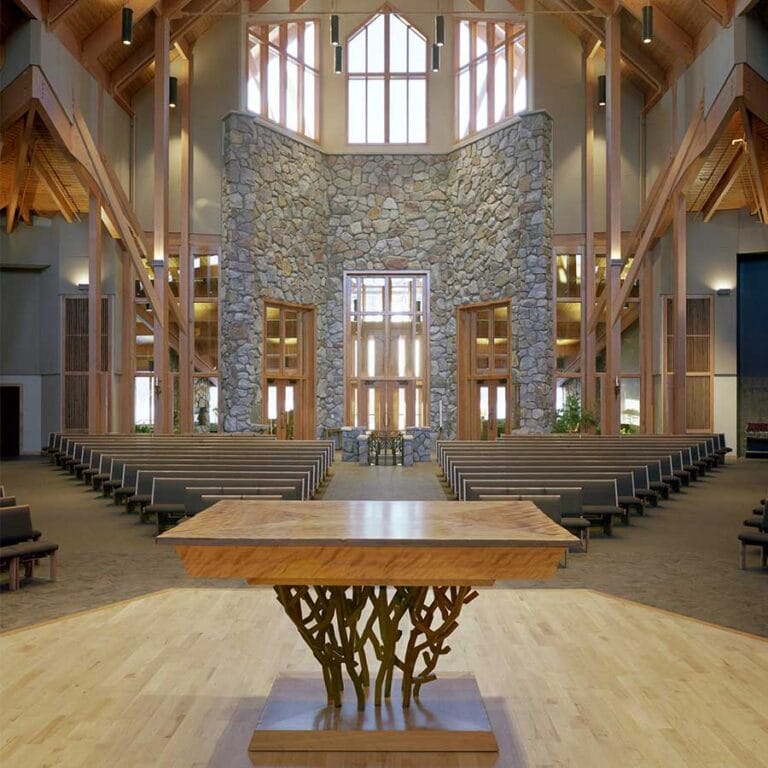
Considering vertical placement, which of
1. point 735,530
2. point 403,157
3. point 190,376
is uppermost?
point 403,157

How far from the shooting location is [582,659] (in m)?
3.95

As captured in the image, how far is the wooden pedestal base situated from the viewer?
2.82 m

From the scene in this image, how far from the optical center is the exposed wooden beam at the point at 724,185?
1523 cm

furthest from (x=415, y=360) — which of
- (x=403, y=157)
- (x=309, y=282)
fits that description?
(x=403, y=157)

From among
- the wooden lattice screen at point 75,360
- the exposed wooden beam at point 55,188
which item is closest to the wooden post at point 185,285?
the exposed wooden beam at point 55,188

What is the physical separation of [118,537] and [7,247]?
13478mm

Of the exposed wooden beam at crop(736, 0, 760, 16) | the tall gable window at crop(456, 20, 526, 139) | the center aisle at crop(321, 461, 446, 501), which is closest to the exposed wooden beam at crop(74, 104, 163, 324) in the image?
the center aisle at crop(321, 461, 446, 501)

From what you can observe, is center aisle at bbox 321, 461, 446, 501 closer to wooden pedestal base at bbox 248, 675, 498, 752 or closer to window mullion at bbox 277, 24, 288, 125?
wooden pedestal base at bbox 248, 675, 498, 752

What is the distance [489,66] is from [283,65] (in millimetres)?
5004

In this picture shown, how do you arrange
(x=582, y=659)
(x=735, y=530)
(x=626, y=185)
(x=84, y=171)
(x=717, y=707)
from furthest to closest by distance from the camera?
(x=626, y=185) → (x=84, y=171) → (x=735, y=530) → (x=582, y=659) → (x=717, y=707)

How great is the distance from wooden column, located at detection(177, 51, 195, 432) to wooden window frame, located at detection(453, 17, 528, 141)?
668 cm

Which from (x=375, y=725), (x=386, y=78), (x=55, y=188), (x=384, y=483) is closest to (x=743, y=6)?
(x=384, y=483)

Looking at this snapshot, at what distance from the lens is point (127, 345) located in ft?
58.6

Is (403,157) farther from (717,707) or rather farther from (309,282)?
(717,707)
